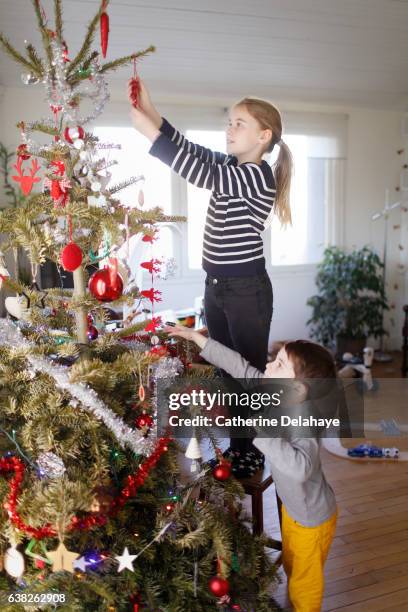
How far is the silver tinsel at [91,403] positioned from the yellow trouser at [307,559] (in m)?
0.53

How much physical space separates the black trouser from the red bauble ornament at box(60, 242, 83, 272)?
0.53 metres

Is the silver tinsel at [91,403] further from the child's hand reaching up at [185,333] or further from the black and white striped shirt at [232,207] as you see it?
the black and white striped shirt at [232,207]

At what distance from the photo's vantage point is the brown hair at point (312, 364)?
1.37m

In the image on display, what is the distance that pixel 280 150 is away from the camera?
1584 mm

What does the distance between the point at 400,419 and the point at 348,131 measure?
2.46m

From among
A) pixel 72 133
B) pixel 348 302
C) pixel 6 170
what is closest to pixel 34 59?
pixel 72 133

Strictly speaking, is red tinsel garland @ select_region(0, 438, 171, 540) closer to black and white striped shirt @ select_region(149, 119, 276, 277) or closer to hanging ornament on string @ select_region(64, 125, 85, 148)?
black and white striped shirt @ select_region(149, 119, 276, 277)

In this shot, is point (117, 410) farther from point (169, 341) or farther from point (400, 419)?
point (400, 419)

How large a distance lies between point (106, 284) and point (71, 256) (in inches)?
3.6

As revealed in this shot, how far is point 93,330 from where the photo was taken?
49.8 inches

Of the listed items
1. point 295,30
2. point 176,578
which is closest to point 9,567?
point 176,578

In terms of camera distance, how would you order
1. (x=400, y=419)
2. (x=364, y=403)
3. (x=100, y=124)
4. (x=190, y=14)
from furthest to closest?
(x=100, y=124), (x=364, y=403), (x=400, y=419), (x=190, y=14)

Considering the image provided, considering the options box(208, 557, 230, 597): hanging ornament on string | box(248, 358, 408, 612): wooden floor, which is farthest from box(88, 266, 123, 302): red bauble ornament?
box(248, 358, 408, 612): wooden floor

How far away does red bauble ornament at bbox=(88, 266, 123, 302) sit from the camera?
107cm
